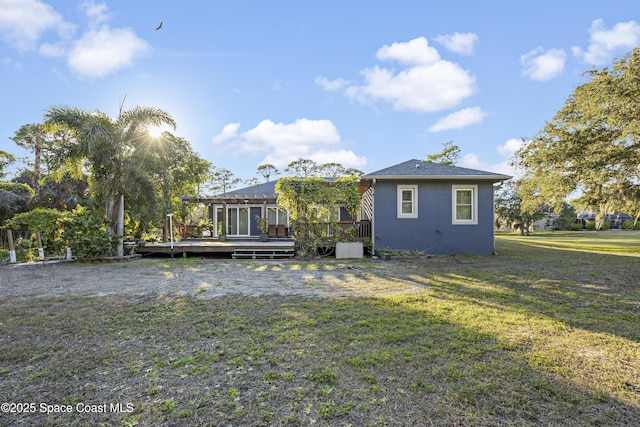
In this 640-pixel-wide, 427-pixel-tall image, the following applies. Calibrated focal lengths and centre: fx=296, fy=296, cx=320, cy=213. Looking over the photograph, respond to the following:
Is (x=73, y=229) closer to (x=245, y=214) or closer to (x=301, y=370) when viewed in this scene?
(x=245, y=214)

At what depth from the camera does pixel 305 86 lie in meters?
13.4

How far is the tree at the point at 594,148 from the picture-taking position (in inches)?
397

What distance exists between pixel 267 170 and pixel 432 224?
113 ft

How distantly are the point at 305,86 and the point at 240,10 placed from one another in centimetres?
502

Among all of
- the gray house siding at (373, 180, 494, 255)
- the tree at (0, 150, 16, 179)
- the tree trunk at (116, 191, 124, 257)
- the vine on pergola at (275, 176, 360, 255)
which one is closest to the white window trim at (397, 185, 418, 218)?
the gray house siding at (373, 180, 494, 255)

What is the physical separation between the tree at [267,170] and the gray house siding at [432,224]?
33.4 meters

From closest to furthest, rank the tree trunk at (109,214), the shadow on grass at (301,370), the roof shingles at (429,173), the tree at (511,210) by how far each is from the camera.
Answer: the shadow on grass at (301,370)
the tree trunk at (109,214)
the roof shingles at (429,173)
the tree at (511,210)

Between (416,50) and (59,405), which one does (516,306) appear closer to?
(59,405)

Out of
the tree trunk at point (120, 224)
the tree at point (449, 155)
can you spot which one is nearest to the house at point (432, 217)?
the tree trunk at point (120, 224)

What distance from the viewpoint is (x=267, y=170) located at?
42906mm

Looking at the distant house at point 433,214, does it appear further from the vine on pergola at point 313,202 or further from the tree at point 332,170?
the tree at point 332,170

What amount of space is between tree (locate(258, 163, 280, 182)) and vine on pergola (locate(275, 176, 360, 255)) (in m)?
32.7

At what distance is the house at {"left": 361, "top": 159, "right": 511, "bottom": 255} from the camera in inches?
435

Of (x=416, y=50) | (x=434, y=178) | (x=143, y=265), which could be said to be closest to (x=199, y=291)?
(x=143, y=265)
